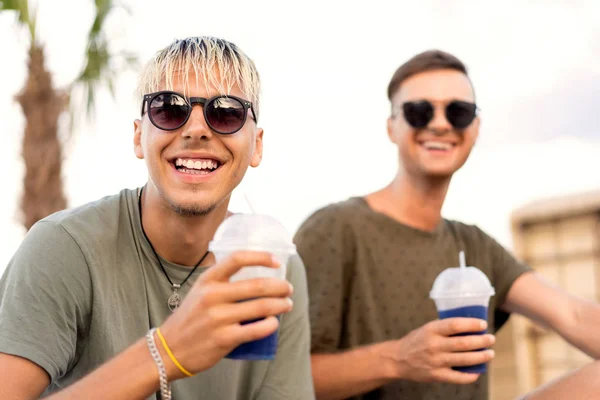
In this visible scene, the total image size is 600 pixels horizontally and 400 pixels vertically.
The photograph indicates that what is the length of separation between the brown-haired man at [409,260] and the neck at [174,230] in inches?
34.5

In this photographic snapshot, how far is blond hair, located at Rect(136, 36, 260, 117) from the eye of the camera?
7.83 ft

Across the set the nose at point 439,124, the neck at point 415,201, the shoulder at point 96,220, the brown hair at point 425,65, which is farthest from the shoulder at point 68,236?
the brown hair at point 425,65

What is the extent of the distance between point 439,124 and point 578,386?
1.30 metres

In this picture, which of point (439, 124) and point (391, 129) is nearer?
point (439, 124)

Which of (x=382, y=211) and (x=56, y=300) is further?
(x=382, y=211)

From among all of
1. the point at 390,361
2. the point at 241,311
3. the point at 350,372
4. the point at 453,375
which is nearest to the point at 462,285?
the point at 453,375

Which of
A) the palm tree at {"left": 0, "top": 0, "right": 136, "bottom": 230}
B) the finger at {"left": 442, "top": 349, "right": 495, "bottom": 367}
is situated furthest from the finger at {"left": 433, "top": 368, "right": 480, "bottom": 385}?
the palm tree at {"left": 0, "top": 0, "right": 136, "bottom": 230}

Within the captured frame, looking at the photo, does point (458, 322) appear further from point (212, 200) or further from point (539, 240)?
point (539, 240)

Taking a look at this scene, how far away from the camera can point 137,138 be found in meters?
2.58

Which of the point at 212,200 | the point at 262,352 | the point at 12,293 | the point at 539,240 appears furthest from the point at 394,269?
the point at 539,240

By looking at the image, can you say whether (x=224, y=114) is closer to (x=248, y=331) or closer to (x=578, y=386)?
(x=248, y=331)

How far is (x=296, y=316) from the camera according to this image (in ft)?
8.78

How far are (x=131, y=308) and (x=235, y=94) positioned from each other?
0.79 metres

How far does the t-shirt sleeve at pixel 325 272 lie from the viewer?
3172 mm
